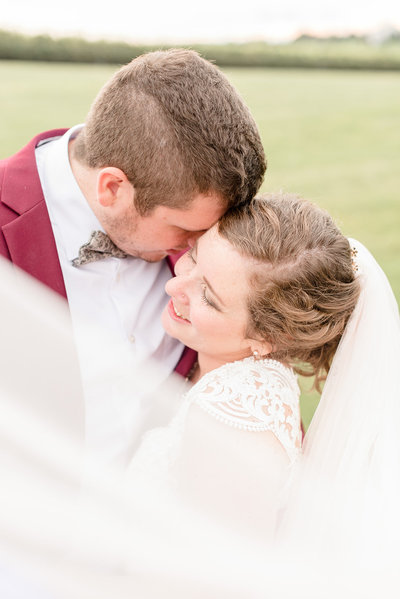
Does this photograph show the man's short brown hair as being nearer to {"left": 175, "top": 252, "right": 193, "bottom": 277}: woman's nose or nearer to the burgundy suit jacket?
{"left": 175, "top": 252, "right": 193, "bottom": 277}: woman's nose

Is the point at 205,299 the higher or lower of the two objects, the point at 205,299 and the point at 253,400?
the higher

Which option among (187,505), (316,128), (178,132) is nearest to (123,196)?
(178,132)

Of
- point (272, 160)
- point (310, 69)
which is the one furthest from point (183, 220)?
point (310, 69)

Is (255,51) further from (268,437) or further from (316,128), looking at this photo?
(268,437)

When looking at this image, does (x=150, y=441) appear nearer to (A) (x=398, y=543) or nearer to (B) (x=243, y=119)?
(A) (x=398, y=543)

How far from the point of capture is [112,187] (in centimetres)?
255

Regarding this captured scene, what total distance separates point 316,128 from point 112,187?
42.8 feet

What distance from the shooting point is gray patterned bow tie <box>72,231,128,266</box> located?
261 cm

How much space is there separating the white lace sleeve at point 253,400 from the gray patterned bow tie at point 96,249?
65cm

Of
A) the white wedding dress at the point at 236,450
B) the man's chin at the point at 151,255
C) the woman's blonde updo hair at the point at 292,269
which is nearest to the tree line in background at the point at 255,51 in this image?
the man's chin at the point at 151,255

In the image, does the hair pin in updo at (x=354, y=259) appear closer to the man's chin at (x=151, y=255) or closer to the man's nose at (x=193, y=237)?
the man's nose at (x=193, y=237)

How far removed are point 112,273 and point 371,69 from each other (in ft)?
81.7

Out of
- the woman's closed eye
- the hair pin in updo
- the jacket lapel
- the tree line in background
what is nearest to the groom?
the jacket lapel

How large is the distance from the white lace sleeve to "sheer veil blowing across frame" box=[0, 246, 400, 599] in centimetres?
25
